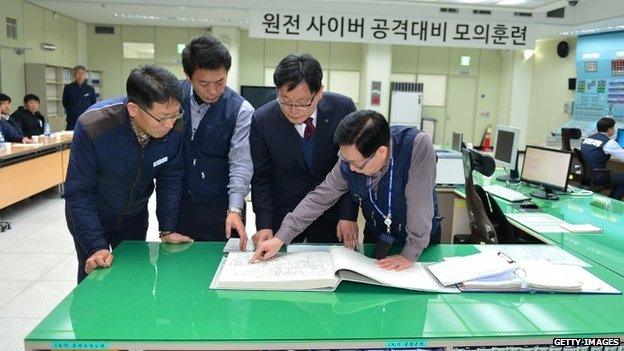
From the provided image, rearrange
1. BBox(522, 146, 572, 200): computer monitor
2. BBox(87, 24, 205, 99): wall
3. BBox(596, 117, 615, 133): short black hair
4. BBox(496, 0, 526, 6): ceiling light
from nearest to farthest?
BBox(522, 146, 572, 200): computer monitor < BBox(596, 117, 615, 133): short black hair < BBox(496, 0, 526, 6): ceiling light < BBox(87, 24, 205, 99): wall

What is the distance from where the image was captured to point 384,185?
177cm

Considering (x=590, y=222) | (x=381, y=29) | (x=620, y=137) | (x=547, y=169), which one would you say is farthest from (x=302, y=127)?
(x=620, y=137)

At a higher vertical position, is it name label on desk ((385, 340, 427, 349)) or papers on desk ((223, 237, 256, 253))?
papers on desk ((223, 237, 256, 253))

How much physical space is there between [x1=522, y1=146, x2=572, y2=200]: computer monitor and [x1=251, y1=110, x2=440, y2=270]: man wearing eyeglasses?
2.24 meters

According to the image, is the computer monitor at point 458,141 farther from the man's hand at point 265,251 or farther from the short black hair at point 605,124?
the man's hand at point 265,251

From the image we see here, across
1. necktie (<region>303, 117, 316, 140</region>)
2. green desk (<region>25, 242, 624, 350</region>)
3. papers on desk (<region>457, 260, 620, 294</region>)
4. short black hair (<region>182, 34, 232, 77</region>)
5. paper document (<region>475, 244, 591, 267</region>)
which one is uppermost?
short black hair (<region>182, 34, 232, 77</region>)

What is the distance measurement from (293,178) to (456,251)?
0.74m

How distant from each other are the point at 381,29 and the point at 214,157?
360 centimetres

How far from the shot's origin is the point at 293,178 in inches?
83.8

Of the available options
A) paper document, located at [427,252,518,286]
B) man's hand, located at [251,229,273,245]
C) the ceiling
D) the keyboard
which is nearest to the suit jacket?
man's hand, located at [251,229,273,245]

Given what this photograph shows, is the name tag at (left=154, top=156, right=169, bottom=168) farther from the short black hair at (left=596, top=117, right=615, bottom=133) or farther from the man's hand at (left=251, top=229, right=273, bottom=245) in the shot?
the short black hair at (left=596, top=117, right=615, bottom=133)

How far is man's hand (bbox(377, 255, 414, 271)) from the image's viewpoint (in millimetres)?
1636

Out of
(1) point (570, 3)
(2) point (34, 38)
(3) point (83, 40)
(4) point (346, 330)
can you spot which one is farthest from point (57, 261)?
(3) point (83, 40)

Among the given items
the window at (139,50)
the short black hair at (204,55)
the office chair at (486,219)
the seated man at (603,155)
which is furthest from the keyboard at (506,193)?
the window at (139,50)
